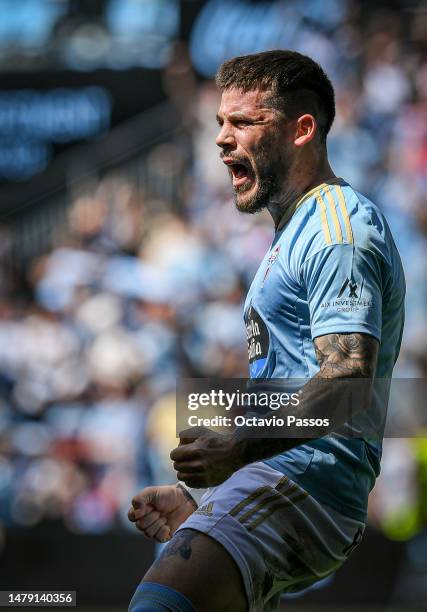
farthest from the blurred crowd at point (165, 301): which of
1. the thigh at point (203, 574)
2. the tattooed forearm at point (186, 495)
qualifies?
the thigh at point (203, 574)

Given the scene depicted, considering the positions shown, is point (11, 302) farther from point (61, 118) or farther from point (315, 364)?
point (315, 364)

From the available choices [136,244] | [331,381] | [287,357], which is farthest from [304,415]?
[136,244]

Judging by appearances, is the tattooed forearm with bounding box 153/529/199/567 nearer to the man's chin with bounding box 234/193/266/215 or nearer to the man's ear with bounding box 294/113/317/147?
the man's chin with bounding box 234/193/266/215

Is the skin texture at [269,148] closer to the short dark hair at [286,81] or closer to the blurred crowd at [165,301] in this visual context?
the short dark hair at [286,81]

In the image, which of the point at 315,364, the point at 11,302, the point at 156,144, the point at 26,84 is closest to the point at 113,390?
the point at 11,302

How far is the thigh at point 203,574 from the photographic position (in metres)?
2.77

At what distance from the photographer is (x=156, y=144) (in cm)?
995

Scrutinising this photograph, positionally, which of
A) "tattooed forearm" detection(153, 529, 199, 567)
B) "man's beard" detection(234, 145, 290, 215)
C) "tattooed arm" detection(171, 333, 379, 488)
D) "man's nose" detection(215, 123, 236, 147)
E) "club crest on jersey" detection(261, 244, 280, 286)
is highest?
"man's nose" detection(215, 123, 236, 147)

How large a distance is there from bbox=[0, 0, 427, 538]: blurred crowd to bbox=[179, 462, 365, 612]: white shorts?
5.77 meters

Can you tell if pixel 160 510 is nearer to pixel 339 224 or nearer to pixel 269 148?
pixel 339 224

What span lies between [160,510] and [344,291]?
0.89 metres

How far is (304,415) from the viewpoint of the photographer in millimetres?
2682

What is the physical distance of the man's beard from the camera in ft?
10.9

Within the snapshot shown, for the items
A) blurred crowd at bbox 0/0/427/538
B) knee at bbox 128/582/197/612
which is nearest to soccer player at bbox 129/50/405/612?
knee at bbox 128/582/197/612
